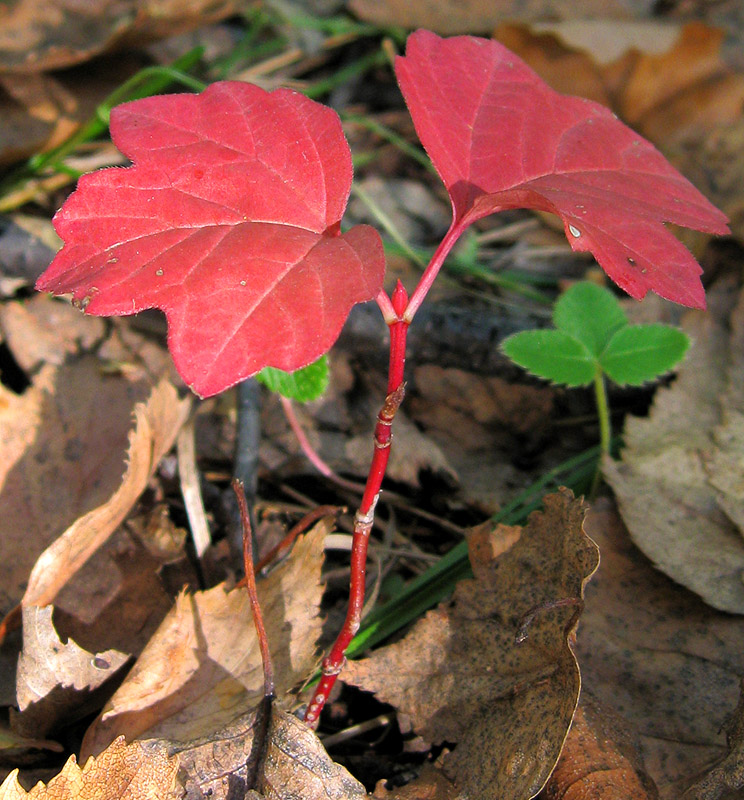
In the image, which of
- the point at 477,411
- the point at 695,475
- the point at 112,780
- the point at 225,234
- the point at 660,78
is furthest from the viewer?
the point at 660,78

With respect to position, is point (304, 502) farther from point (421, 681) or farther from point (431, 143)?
point (431, 143)

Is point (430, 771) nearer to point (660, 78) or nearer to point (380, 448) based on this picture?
point (380, 448)

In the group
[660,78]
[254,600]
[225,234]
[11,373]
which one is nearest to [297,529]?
[254,600]

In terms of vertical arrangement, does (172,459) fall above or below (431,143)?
below

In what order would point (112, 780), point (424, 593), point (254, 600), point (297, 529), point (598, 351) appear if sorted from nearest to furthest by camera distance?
point (112, 780) < point (254, 600) < point (297, 529) < point (424, 593) < point (598, 351)

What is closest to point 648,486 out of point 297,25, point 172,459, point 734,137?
point 172,459

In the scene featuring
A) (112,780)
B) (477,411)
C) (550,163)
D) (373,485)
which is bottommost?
(477,411)
